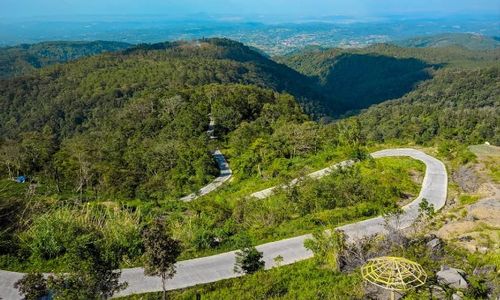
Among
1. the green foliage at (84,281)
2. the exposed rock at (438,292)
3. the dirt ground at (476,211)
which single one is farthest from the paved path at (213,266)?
the exposed rock at (438,292)

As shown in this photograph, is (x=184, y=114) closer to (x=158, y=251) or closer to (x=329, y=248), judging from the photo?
(x=329, y=248)

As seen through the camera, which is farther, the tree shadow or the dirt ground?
the tree shadow

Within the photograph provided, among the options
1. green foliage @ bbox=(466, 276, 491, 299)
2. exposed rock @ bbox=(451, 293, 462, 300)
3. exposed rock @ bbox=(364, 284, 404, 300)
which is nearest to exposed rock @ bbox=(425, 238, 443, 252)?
green foliage @ bbox=(466, 276, 491, 299)

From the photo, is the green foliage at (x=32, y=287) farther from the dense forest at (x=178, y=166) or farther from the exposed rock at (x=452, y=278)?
the exposed rock at (x=452, y=278)

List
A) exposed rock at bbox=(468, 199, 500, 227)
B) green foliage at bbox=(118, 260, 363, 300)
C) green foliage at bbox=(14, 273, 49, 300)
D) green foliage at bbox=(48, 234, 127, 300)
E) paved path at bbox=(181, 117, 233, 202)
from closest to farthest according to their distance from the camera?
green foliage at bbox=(48, 234, 127, 300) → green foliage at bbox=(14, 273, 49, 300) → green foliage at bbox=(118, 260, 363, 300) → exposed rock at bbox=(468, 199, 500, 227) → paved path at bbox=(181, 117, 233, 202)

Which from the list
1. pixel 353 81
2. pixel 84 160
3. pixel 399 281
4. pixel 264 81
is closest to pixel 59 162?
pixel 84 160

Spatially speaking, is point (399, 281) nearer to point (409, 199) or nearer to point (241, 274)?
point (241, 274)

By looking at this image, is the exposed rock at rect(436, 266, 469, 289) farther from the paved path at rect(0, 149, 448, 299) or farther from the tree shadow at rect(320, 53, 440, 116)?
the tree shadow at rect(320, 53, 440, 116)
